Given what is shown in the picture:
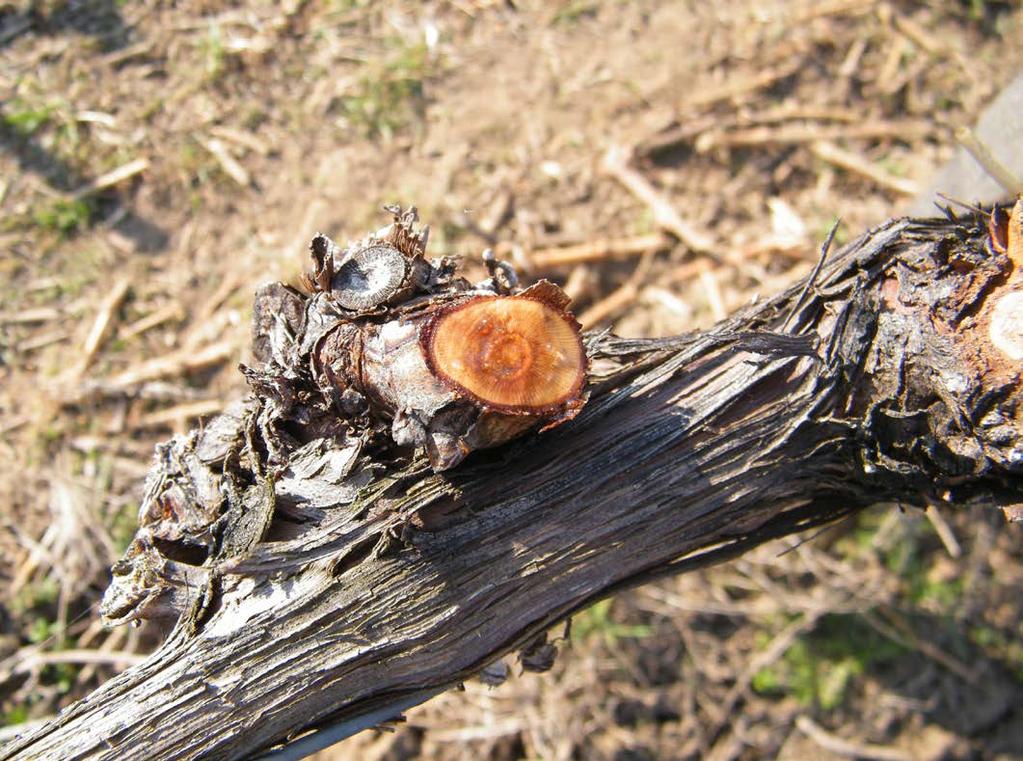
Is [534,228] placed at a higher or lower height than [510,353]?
lower

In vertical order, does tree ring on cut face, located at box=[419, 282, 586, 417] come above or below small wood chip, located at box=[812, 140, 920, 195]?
above

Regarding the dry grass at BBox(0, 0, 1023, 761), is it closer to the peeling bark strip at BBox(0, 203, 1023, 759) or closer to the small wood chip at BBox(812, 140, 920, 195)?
the small wood chip at BBox(812, 140, 920, 195)

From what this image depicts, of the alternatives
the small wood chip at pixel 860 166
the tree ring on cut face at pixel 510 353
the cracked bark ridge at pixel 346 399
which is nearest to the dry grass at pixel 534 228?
the small wood chip at pixel 860 166

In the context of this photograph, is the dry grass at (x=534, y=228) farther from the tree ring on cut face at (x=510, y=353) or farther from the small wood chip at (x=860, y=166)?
the tree ring on cut face at (x=510, y=353)

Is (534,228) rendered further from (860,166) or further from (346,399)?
(346,399)

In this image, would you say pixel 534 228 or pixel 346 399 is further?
pixel 534 228

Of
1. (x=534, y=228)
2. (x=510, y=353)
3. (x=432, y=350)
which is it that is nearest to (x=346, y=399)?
(x=432, y=350)

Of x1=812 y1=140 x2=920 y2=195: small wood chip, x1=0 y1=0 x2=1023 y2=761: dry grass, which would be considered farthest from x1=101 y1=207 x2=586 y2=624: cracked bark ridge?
x1=812 y1=140 x2=920 y2=195: small wood chip

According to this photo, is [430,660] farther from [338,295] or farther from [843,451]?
[843,451]
